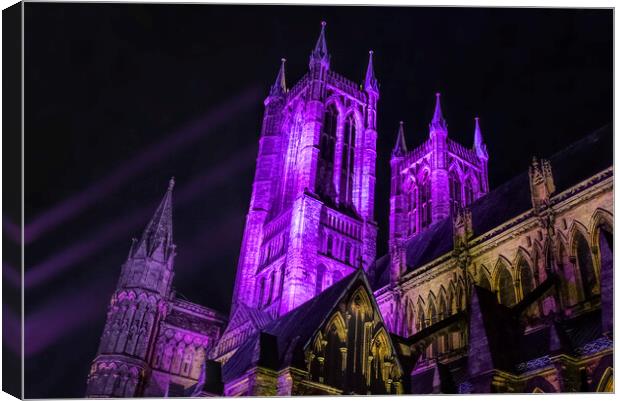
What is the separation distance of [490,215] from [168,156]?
13440mm

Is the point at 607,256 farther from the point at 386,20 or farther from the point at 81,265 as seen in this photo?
the point at 81,265

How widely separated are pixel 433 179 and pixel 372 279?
12.1 metres

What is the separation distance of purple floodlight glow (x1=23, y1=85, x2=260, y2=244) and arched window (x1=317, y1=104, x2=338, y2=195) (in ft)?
49.6

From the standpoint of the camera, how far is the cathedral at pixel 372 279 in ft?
52.5

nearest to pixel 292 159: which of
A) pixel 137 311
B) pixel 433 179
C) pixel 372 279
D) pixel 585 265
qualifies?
pixel 433 179

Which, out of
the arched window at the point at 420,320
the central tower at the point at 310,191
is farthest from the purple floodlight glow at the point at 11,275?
the central tower at the point at 310,191

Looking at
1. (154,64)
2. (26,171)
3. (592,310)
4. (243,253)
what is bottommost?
(592,310)

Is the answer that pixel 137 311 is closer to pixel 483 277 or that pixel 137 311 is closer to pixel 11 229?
pixel 483 277

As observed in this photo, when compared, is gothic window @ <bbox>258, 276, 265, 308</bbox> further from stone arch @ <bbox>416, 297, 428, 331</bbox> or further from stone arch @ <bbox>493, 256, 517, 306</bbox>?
stone arch @ <bbox>493, 256, 517, 306</bbox>

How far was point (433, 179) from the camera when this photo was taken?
43719 mm

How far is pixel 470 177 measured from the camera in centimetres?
4606

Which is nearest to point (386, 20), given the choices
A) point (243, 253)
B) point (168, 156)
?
point (168, 156)

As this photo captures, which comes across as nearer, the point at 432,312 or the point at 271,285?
the point at 432,312

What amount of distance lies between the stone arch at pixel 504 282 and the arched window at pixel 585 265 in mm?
2931
